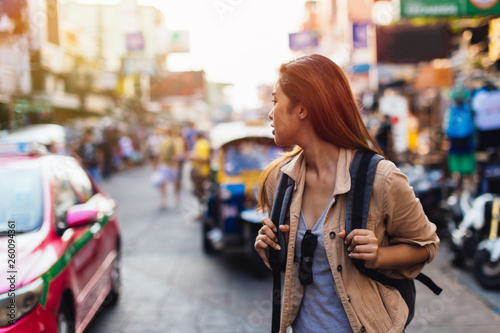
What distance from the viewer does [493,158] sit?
6.39m

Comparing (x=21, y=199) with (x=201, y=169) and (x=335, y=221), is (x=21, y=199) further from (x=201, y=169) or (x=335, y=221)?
(x=201, y=169)

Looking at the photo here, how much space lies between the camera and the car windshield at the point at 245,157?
7219 mm

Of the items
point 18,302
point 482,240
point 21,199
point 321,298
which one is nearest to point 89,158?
point 21,199

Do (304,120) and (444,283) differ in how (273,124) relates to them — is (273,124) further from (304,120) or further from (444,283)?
(444,283)

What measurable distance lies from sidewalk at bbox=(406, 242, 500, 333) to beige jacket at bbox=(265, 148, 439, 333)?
294cm

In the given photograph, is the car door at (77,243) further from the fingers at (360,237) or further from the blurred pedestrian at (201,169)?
the blurred pedestrian at (201,169)

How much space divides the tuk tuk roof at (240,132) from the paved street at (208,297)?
6.17 ft

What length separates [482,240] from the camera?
587 cm

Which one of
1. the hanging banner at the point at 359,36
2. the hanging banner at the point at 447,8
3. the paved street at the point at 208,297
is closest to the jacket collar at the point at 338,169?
the paved street at the point at 208,297

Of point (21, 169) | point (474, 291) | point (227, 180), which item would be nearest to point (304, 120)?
point (21, 169)

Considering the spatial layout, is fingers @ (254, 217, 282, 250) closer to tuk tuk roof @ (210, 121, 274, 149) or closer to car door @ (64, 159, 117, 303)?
car door @ (64, 159, 117, 303)

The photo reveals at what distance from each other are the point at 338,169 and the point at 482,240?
4889 mm

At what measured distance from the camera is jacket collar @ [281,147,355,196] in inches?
69.9

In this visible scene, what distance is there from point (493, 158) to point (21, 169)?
5.81 m
